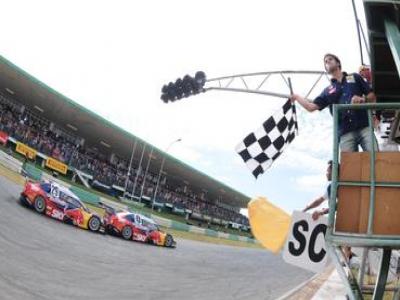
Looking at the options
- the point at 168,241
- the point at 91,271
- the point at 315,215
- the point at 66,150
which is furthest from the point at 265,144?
the point at 66,150

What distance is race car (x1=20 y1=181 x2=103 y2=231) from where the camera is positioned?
49.8ft

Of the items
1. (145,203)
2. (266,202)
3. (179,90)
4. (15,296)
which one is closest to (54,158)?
(145,203)

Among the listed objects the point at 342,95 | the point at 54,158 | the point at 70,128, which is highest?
the point at 70,128

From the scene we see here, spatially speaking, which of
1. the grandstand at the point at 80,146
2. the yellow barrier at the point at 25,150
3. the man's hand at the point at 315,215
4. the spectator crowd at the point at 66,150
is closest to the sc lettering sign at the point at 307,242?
the man's hand at the point at 315,215

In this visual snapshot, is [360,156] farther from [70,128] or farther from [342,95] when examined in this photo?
[70,128]

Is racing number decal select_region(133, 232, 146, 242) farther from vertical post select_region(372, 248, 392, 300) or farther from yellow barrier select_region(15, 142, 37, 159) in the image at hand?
vertical post select_region(372, 248, 392, 300)

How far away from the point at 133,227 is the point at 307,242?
1482 cm

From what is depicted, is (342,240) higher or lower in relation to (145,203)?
lower

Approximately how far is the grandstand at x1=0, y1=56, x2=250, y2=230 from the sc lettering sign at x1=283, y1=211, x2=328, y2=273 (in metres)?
27.0

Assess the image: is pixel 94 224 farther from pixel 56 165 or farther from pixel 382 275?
pixel 56 165

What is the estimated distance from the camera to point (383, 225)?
9.34 feet

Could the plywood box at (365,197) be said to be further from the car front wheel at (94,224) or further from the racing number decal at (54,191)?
the car front wheel at (94,224)

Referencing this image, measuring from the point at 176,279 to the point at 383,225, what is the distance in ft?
30.0

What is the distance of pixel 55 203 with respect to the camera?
1538 cm
